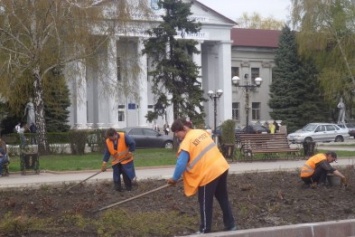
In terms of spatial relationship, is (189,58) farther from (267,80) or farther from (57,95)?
(267,80)

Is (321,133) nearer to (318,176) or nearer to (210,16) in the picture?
(210,16)

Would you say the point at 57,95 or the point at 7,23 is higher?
the point at 7,23

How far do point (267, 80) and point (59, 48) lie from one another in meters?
50.8

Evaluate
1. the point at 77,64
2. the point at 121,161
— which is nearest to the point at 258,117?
the point at 77,64

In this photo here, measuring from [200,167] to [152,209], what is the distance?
2957mm

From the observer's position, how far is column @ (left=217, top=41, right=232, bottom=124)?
227 feet

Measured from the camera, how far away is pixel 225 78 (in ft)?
229

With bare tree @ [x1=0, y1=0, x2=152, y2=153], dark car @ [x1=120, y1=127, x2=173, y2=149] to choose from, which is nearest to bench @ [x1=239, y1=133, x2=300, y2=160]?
bare tree @ [x1=0, y1=0, x2=152, y2=153]

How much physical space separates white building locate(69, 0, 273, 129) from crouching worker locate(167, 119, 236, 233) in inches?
915

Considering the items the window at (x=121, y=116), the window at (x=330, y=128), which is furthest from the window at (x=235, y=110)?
the window at (x=330, y=128)

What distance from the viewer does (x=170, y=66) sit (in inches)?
1452

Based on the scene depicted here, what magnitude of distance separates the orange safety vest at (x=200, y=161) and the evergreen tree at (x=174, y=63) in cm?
2762

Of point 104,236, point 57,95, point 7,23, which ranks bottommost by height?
point 104,236

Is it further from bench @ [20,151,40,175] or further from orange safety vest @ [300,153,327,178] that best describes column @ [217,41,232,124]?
orange safety vest @ [300,153,327,178]
